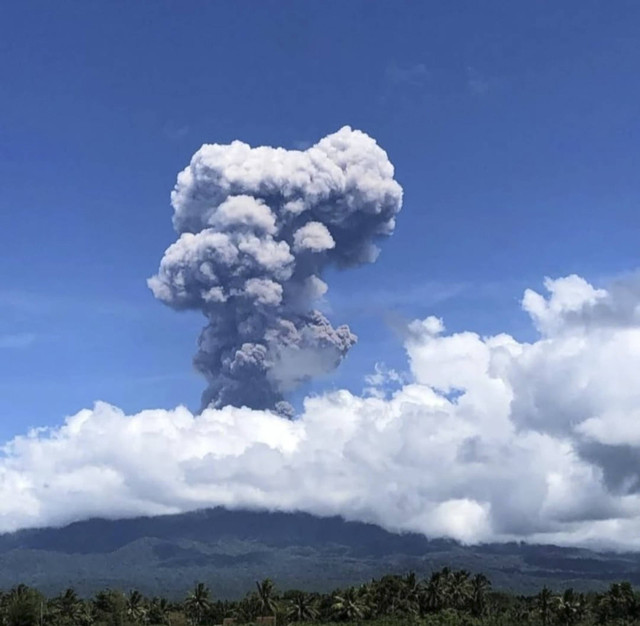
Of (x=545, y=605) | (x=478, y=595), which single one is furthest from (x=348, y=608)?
(x=545, y=605)

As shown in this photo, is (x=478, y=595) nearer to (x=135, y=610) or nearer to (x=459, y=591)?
(x=459, y=591)

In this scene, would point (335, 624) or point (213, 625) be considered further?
point (213, 625)

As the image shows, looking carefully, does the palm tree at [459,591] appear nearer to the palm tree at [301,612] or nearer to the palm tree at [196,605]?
the palm tree at [301,612]

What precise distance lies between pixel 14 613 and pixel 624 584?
321 feet

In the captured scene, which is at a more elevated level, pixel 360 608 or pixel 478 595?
pixel 478 595

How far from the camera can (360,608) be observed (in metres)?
155

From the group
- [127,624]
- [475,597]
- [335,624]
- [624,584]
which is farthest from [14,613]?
[624,584]

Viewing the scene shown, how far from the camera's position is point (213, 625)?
16838cm

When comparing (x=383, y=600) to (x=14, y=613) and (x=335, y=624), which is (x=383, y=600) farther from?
(x=14, y=613)

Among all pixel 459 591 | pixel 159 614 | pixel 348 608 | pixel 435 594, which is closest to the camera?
pixel 348 608

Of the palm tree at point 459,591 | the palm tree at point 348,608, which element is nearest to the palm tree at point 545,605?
the palm tree at point 459,591

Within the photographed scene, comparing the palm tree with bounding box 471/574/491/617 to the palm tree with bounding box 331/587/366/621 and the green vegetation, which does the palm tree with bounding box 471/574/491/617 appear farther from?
the palm tree with bounding box 331/587/366/621

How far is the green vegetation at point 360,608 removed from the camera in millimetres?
148125

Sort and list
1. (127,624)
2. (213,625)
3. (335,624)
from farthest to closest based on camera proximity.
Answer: (213,625), (127,624), (335,624)
